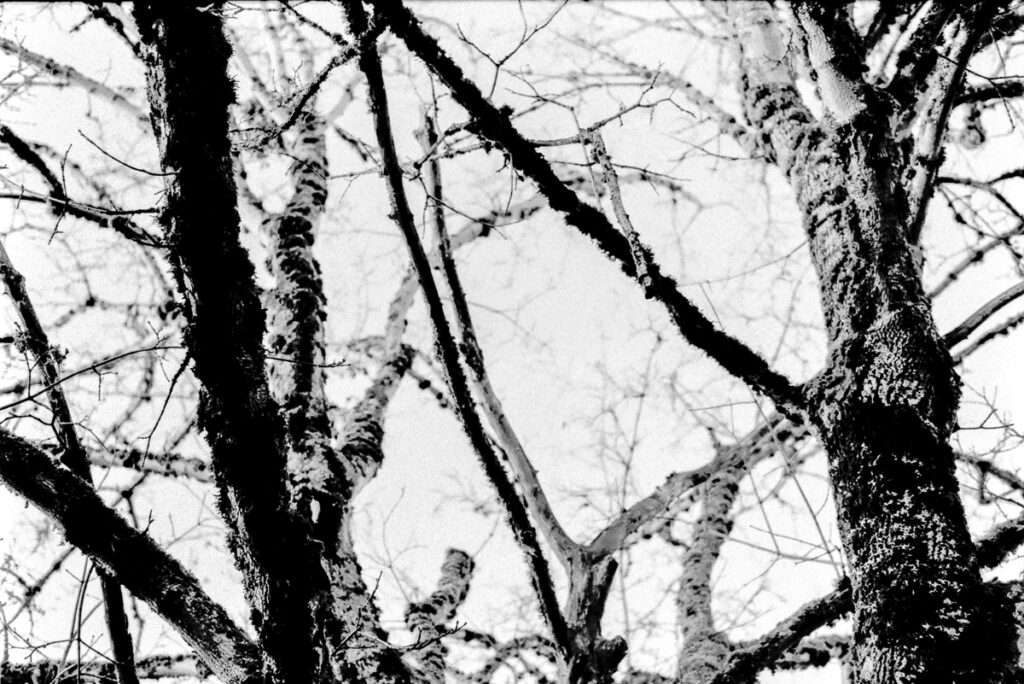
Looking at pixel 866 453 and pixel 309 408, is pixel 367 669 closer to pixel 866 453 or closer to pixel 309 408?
pixel 309 408

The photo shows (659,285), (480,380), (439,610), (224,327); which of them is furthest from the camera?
(439,610)

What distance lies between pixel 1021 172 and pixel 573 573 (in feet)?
10.8

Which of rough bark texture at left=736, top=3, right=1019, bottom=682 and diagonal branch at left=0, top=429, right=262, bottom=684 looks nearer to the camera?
diagonal branch at left=0, top=429, right=262, bottom=684

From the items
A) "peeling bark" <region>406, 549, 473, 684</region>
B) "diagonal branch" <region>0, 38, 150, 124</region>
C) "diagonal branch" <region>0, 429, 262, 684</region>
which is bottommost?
"diagonal branch" <region>0, 429, 262, 684</region>

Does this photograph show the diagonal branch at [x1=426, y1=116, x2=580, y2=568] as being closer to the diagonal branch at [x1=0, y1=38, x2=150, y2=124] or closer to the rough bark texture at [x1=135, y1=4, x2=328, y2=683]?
the rough bark texture at [x1=135, y1=4, x2=328, y2=683]

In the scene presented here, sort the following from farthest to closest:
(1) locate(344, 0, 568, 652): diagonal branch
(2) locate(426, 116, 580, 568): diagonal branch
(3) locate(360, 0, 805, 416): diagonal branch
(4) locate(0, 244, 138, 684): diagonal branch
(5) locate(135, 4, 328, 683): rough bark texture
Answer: (2) locate(426, 116, 580, 568): diagonal branch, (3) locate(360, 0, 805, 416): diagonal branch, (1) locate(344, 0, 568, 652): diagonal branch, (4) locate(0, 244, 138, 684): diagonal branch, (5) locate(135, 4, 328, 683): rough bark texture

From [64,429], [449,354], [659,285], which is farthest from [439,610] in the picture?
[659,285]

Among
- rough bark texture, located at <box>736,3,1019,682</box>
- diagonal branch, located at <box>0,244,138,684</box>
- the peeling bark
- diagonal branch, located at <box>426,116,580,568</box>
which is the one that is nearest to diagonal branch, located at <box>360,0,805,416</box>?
rough bark texture, located at <box>736,3,1019,682</box>

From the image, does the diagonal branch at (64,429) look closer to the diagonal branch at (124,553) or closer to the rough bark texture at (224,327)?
the diagonal branch at (124,553)

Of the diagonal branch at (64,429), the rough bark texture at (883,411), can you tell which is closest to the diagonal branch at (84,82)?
the diagonal branch at (64,429)

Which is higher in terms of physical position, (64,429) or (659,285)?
(659,285)

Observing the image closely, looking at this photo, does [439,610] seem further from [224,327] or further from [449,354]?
[224,327]

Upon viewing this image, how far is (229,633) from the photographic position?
6.49 ft

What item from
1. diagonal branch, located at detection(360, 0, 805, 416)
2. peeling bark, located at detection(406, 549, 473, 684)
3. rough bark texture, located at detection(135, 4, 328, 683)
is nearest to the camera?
rough bark texture, located at detection(135, 4, 328, 683)
